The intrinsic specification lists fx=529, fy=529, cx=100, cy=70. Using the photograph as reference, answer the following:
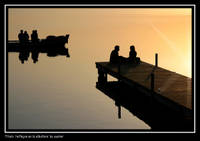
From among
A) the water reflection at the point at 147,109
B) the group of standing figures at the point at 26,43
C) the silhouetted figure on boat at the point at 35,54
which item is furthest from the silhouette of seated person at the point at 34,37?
the water reflection at the point at 147,109

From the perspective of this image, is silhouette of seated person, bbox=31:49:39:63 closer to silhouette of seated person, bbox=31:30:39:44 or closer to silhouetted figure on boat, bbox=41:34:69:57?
silhouette of seated person, bbox=31:30:39:44

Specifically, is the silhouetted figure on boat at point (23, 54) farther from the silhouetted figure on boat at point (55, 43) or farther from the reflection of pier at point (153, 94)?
the reflection of pier at point (153, 94)

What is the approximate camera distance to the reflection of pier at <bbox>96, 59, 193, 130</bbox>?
53.8 feet

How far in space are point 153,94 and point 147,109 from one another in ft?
3.60

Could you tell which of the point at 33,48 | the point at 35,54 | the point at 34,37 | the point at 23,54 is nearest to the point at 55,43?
the point at 33,48

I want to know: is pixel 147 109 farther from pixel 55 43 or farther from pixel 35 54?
pixel 55 43

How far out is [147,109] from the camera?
19016mm

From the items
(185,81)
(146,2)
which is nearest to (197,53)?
(146,2)

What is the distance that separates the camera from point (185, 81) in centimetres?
2031

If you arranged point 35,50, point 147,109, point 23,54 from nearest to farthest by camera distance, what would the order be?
point 147,109
point 23,54
point 35,50

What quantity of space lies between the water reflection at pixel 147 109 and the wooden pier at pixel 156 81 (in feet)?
1.57

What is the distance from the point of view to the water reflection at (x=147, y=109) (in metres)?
16.4

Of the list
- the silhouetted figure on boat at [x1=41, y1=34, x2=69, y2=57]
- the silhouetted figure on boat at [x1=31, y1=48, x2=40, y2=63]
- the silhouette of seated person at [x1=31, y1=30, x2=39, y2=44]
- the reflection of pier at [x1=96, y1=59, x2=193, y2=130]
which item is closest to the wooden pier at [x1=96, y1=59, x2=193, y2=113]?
the reflection of pier at [x1=96, y1=59, x2=193, y2=130]

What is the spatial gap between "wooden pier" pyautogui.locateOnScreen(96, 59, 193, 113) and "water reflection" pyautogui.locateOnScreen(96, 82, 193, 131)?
1.57ft
